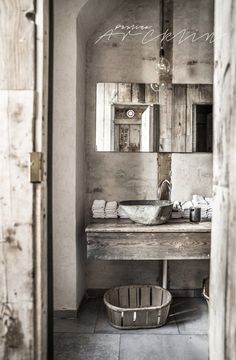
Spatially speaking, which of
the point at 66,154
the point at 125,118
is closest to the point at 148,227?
the point at 66,154

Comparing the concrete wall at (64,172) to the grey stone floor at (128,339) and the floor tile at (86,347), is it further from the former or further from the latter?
the floor tile at (86,347)

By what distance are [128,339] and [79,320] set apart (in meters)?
0.52

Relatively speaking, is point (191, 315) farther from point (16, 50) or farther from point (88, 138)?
point (16, 50)

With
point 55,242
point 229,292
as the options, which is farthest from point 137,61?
point 229,292

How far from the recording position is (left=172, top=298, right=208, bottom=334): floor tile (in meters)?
2.43

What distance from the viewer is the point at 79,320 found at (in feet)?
8.46

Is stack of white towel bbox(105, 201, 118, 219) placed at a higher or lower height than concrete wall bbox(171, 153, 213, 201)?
lower

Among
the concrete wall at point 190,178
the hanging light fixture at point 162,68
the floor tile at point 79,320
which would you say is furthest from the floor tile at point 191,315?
the hanging light fixture at point 162,68

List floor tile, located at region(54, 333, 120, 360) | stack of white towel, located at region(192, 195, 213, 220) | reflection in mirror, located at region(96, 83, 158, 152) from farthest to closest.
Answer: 1. reflection in mirror, located at region(96, 83, 158, 152)
2. stack of white towel, located at region(192, 195, 213, 220)
3. floor tile, located at region(54, 333, 120, 360)

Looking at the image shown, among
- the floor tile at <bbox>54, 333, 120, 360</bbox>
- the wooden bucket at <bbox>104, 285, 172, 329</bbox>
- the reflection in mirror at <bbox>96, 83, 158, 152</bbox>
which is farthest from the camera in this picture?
the reflection in mirror at <bbox>96, 83, 158, 152</bbox>

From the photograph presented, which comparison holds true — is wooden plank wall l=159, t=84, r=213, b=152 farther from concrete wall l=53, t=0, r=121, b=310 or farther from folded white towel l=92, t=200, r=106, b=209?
concrete wall l=53, t=0, r=121, b=310

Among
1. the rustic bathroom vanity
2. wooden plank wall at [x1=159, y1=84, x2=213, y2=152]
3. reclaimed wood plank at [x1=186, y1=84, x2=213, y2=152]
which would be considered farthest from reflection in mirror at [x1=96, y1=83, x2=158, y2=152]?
the rustic bathroom vanity

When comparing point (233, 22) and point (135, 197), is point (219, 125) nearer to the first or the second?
point (233, 22)

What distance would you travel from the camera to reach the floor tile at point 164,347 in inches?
81.3
